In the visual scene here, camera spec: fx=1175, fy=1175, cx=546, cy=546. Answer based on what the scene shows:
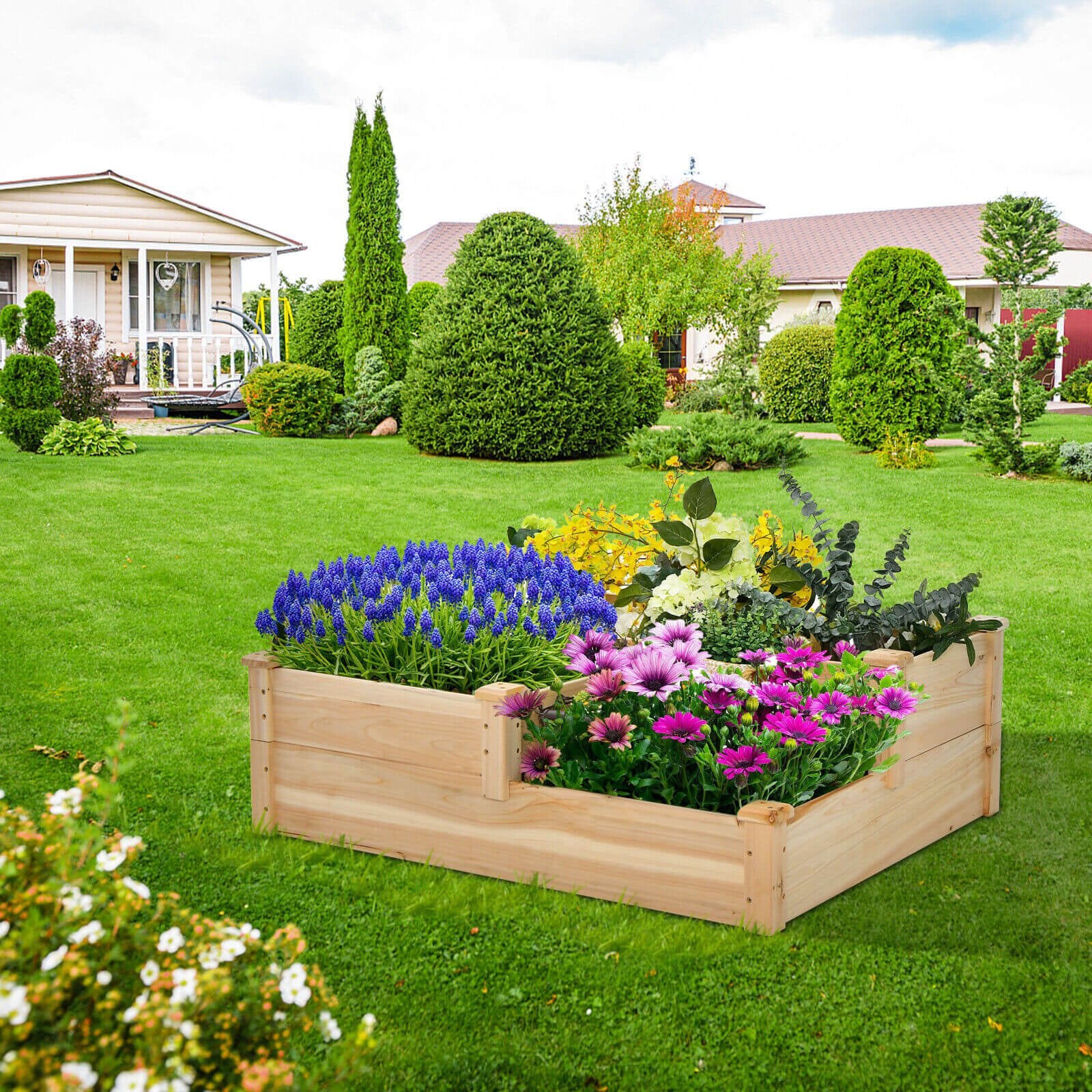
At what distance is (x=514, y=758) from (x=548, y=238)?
10.7 meters

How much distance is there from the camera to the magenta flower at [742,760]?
3.07 m

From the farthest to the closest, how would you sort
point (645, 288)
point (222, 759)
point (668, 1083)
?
1. point (645, 288)
2. point (222, 759)
3. point (668, 1083)

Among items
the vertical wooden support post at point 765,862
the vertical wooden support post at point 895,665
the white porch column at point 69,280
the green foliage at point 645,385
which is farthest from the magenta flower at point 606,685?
the white porch column at point 69,280

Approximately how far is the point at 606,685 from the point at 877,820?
0.92m

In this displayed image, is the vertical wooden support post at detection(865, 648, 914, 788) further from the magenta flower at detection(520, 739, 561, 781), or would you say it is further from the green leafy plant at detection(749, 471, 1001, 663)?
the magenta flower at detection(520, 739, 561, 781)

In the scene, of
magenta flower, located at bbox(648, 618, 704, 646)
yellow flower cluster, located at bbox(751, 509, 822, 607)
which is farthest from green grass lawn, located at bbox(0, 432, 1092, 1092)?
yellow flower cluster, located at bbox(751, 509, 822, 607)

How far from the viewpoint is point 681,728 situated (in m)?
3.20

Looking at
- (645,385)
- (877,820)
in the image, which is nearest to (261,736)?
(877,820)

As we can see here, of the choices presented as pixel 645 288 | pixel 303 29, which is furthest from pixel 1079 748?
pixel 645 288

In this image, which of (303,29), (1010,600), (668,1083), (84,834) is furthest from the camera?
(303,29)

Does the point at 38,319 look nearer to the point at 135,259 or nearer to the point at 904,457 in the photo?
the point at 904,457

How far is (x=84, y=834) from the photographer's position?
5.33 feet

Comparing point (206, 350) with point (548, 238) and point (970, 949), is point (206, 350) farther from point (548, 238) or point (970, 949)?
point (970, 949)

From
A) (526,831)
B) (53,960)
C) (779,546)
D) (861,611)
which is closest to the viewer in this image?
(53,960)
